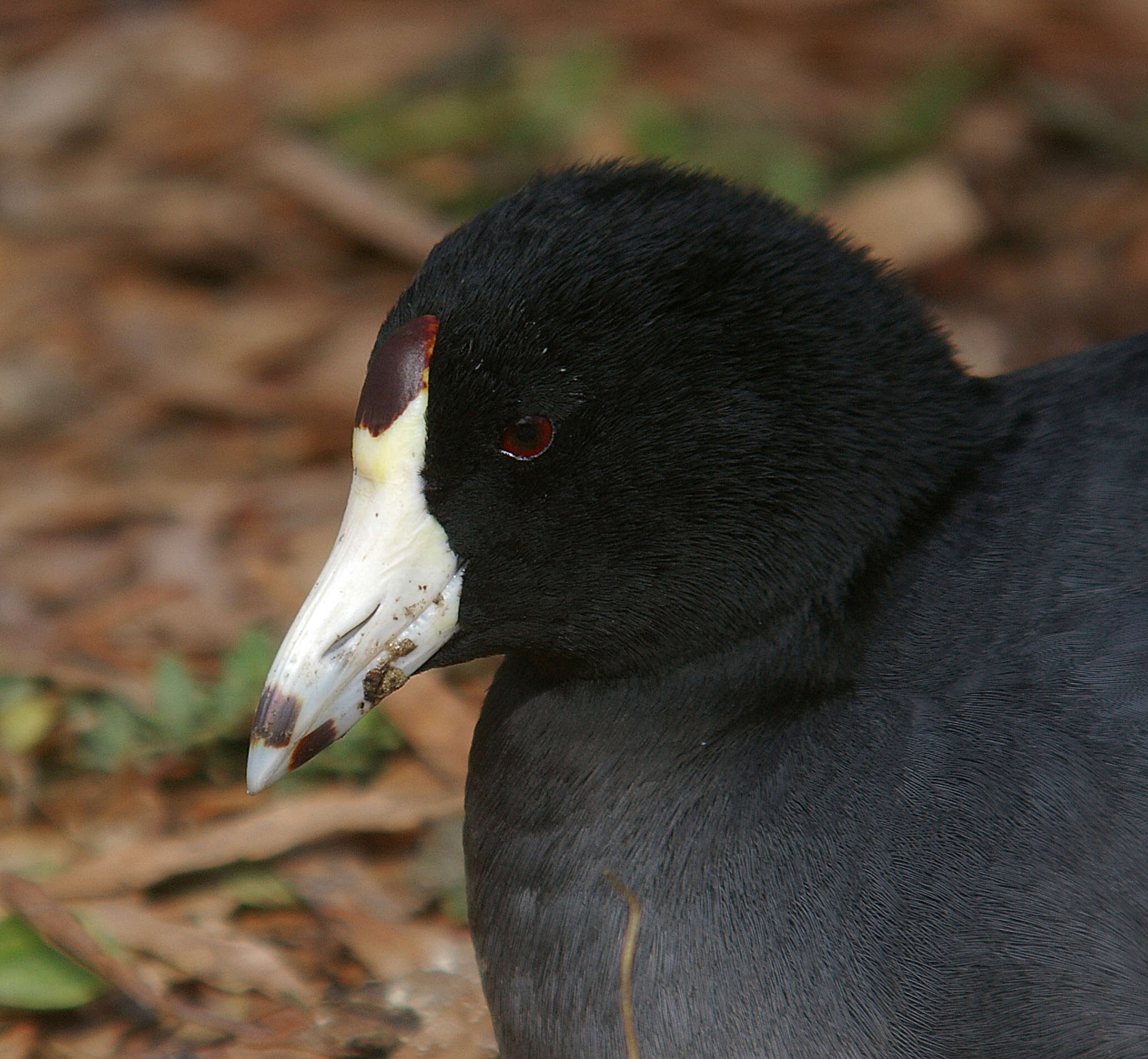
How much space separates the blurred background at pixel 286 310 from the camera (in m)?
2.29

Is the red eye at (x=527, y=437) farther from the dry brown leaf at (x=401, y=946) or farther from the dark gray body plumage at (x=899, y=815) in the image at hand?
the dry brown leaf at (x=401, y=946)

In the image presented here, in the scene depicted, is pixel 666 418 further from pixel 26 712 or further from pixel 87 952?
pixel 26 712

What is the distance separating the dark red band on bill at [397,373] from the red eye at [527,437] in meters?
0.11

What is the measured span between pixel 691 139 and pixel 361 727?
6.91 feet

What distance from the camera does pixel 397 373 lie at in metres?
1.71

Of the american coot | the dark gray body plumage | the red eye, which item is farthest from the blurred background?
the red eye

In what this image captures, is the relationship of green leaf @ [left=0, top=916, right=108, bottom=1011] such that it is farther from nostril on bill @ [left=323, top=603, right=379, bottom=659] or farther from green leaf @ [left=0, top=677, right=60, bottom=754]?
nostril on bill @ [left=323, top=603, right=379, bottom=659]

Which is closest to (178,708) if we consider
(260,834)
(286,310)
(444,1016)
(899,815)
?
(260,834)

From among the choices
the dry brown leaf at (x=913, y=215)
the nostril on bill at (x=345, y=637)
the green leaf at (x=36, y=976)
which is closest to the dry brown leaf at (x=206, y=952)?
the green leaf at (x=36, y=976)

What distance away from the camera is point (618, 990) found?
69.9 inches

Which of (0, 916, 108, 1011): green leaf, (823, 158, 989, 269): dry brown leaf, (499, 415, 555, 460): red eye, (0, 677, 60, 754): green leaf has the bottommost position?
(0, 677, 60, 754): green leaf

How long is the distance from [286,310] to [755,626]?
2284 mm

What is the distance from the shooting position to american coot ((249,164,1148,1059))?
164 centimetres

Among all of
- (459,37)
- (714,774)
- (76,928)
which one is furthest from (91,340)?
(714,774)
